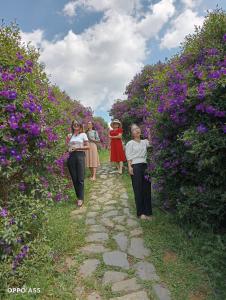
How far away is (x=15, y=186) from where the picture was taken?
3609 millimetres

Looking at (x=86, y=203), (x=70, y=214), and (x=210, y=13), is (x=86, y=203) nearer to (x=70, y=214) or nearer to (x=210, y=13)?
(x=70, y=214)

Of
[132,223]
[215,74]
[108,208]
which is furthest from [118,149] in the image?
[215,74]

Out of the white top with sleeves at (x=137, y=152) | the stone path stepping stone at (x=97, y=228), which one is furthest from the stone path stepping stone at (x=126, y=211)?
the white top with sleeves at (x=137, y=152)

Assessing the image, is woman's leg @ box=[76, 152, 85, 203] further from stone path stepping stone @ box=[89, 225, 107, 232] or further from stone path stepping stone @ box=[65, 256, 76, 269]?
stone path stepping stone @ box=[65, 256, 76, 269]

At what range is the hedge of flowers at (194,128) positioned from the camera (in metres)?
3.40

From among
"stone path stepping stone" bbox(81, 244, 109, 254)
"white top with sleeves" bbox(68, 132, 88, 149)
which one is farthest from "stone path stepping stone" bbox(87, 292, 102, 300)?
"white top with sleeves" bbox(68, 132, 88, 149)

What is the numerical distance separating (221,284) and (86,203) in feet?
12.5

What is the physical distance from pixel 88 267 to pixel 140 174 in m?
2.07

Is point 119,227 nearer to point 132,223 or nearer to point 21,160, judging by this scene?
point 132,223

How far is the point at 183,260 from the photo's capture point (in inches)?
148

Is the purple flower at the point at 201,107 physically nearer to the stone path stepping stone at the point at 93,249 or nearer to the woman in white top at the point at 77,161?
the stone path stepping stone at the point at 93,249

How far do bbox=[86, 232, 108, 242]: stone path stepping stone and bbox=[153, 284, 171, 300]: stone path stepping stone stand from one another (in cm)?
144

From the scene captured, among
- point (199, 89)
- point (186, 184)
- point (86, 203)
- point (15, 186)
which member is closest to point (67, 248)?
point (15, 186)

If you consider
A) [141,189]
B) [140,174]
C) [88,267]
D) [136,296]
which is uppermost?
[140,174]
